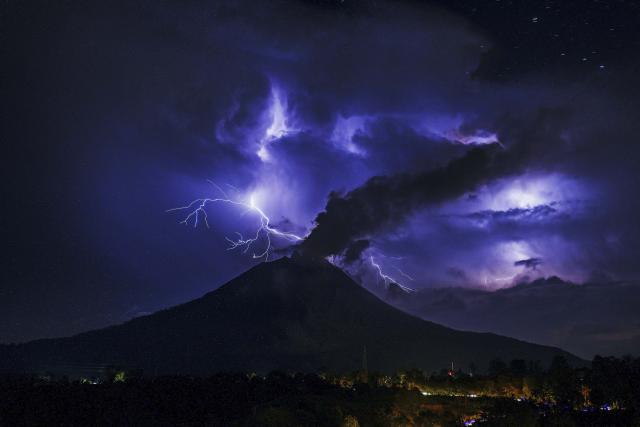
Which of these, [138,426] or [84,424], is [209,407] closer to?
[138,426]

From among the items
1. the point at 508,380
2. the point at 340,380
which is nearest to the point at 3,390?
the point at 340,380

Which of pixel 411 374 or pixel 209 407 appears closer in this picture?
pixel 209 407

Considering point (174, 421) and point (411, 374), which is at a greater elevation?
point (411, 374)

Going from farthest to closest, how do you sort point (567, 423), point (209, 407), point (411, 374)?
1. point (411, 374)
2. point (209, 407)
3. point (567, 423)

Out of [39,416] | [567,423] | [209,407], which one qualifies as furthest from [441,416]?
[39,416]

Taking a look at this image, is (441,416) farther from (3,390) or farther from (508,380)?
(3,390)

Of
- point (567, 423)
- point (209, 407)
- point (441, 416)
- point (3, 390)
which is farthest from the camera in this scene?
point (3, 390)
